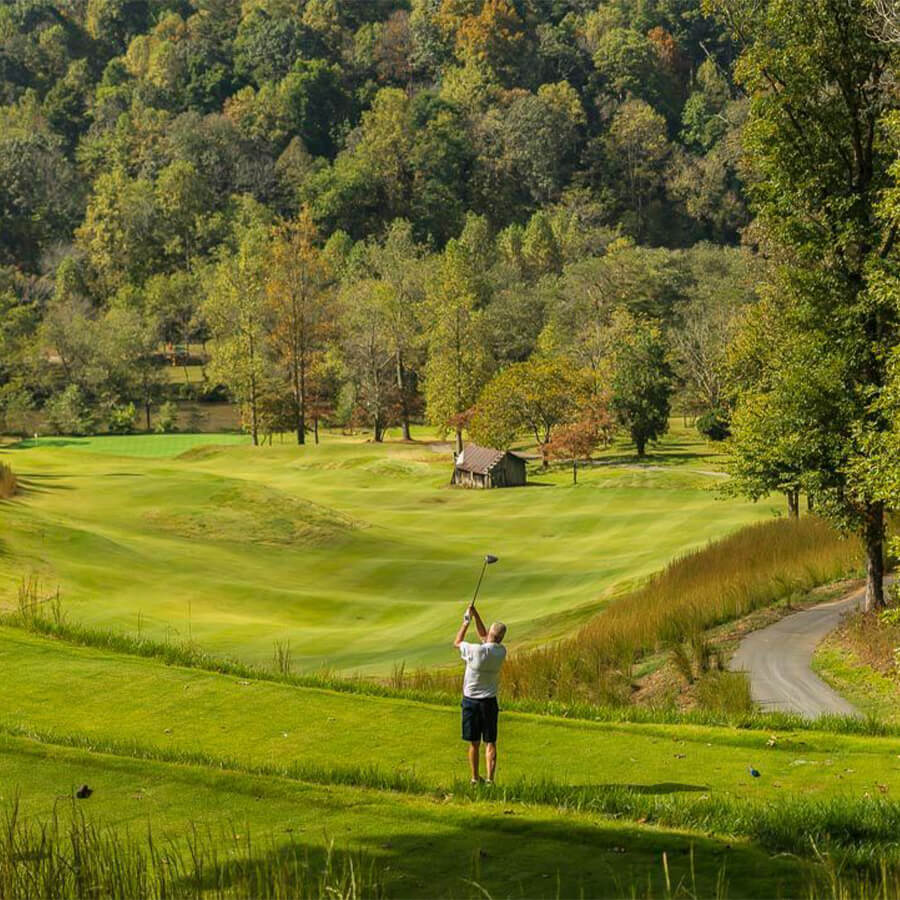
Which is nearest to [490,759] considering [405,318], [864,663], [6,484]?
[864,663]

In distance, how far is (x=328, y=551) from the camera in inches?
1558

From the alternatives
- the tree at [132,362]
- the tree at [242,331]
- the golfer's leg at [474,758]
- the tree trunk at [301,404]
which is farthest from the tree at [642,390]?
the golfer's leg at [474,758]

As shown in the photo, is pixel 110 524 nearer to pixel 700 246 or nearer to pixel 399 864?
pixel 399 864

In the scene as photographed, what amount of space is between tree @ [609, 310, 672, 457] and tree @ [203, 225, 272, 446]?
32693 millimetres

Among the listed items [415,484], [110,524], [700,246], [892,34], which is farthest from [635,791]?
[700,246]

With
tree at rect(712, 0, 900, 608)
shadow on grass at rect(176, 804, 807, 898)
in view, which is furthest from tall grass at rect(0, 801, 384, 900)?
tree at rect(712, 0, 900, 608)

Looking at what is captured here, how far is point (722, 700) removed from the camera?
1922 cm

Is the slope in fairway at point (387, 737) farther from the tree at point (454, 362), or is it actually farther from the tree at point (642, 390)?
the tree at point (454, 362)

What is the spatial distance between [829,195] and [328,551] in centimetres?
2087

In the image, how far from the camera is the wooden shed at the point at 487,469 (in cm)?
7006

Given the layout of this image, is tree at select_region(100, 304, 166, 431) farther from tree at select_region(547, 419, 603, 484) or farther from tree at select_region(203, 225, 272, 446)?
tree at select_region(547, 419, 603, 484)

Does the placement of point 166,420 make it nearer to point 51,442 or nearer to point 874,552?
point 51,442

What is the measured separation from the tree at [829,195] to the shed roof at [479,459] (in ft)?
146

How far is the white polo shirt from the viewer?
12.2m
